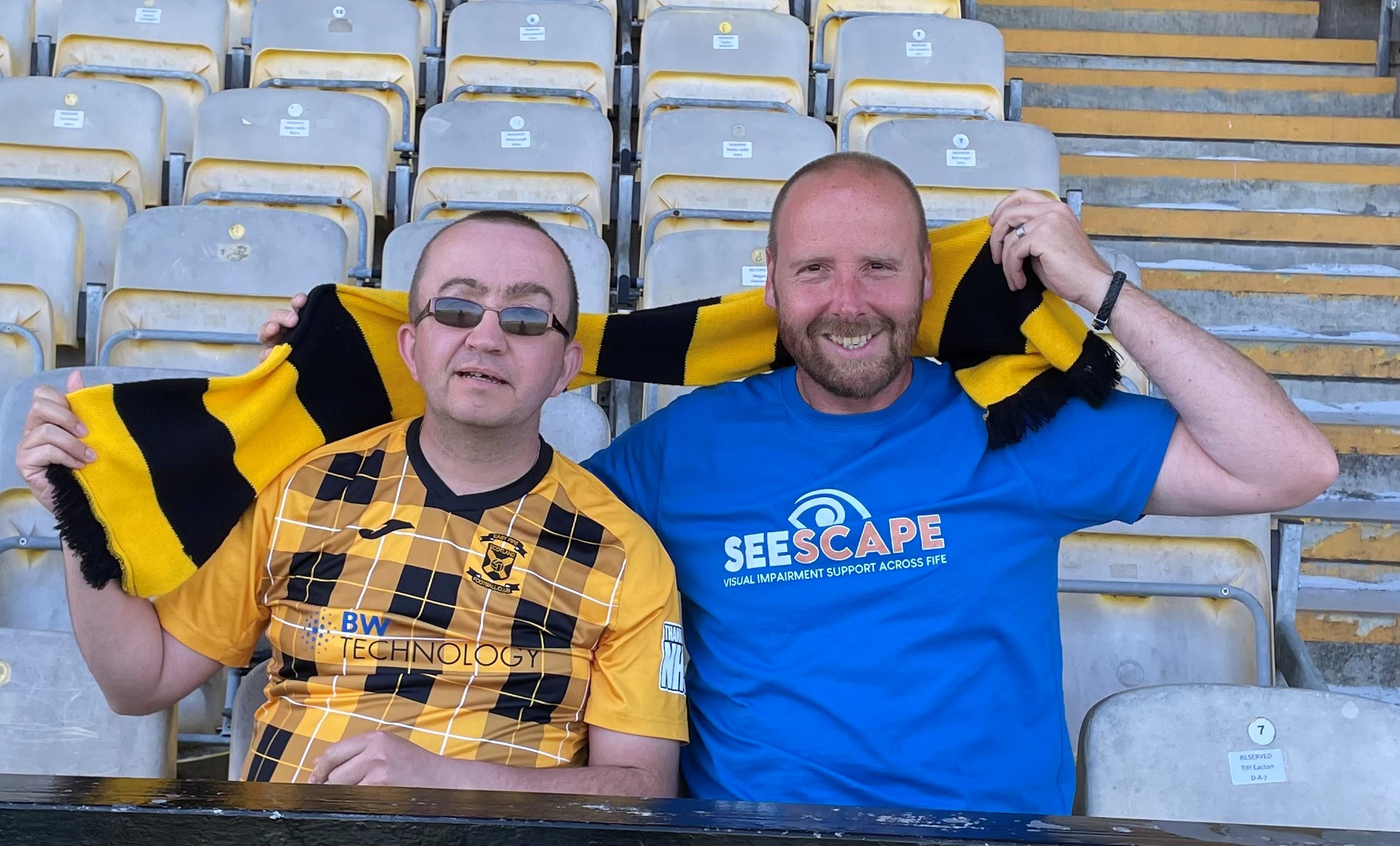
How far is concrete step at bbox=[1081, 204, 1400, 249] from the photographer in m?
4.11

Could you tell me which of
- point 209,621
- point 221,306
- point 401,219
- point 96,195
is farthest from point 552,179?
point 209,621

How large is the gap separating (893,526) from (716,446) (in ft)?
0.90

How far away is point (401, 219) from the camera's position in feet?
11.1

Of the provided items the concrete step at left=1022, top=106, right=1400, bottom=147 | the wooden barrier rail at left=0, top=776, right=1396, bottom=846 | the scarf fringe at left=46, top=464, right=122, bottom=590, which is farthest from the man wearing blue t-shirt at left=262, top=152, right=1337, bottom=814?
the concrete step at left=1022, top=106, right=1400, bottom=147

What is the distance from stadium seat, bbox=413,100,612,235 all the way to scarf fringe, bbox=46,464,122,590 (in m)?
1.91

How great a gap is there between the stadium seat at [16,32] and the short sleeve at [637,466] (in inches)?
120

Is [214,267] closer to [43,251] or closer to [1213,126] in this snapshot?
[43,251]

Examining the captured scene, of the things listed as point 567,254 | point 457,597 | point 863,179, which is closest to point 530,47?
point 567,254

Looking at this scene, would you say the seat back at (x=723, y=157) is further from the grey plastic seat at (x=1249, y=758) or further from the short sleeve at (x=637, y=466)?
the grey plastic seat at (x=1249, y=758)

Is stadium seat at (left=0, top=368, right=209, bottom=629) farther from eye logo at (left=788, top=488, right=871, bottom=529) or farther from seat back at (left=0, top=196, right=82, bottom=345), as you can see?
eye logo at (left=788, top=488, right=871, bottom=529)

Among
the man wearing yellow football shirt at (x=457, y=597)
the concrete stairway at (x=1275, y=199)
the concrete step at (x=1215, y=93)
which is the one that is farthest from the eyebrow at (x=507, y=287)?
the concrete step at (x=1215, y=93)

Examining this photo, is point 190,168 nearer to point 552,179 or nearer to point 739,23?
point 552,179

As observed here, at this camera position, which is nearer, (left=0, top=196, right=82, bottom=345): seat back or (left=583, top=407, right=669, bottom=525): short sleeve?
(left=583, top=407, right=669, bottom=525): short sleeve

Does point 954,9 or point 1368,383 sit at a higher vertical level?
point 954,9
